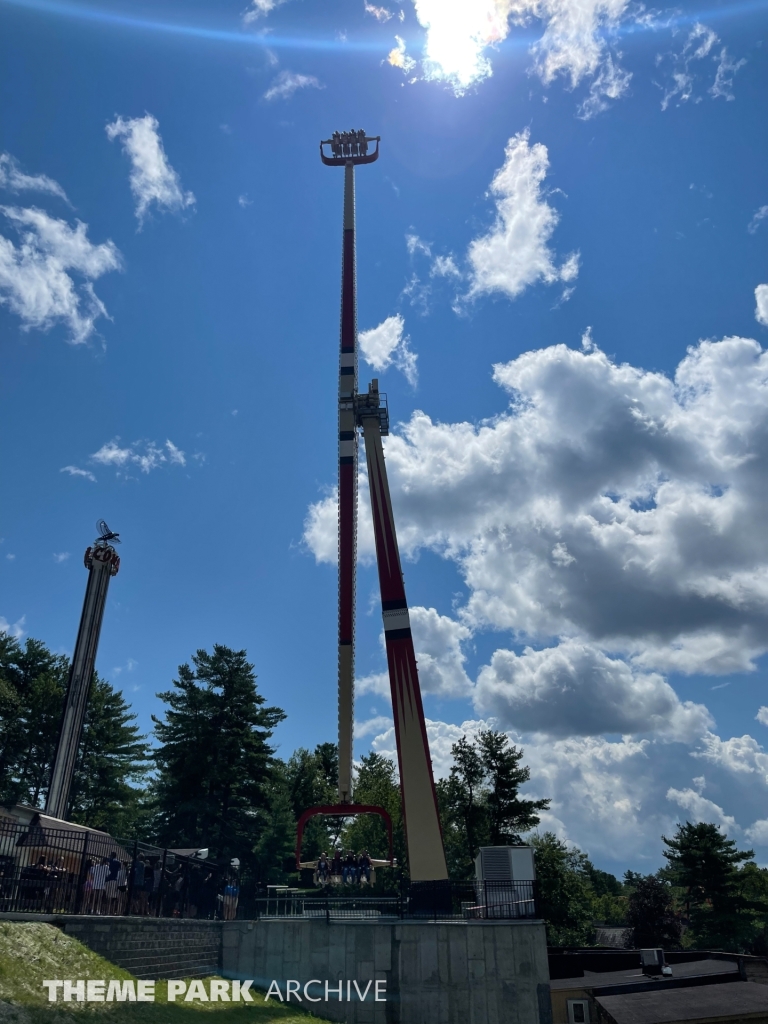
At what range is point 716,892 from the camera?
5459 cm

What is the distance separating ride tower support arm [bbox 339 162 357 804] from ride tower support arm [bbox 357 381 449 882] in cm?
245

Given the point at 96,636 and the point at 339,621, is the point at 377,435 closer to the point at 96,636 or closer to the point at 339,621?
the point at 339,621

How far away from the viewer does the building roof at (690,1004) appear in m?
19.3

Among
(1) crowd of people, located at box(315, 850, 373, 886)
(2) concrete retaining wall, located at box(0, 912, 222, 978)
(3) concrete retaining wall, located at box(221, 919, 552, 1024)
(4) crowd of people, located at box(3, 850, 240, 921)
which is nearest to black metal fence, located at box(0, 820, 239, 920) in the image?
(4) crowd of people, located at box(3, 850, 240, 921)

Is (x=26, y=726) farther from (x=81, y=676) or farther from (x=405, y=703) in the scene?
(x=405, y=703)

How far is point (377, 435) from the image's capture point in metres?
36.6

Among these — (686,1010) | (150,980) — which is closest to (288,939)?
(150,980)

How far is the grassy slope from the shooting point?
10672mm

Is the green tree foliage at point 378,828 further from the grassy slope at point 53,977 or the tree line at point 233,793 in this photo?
the grassy slope at point 53,977

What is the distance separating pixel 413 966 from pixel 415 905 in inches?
100

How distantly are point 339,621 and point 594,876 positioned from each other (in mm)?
124854

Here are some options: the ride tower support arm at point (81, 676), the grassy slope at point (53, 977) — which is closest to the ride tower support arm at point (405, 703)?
the grassy slope at point (53, 977)

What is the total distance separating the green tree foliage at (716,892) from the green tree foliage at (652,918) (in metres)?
5.33

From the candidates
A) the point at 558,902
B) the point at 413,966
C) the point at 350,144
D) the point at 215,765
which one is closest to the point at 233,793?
the point at 215,765
